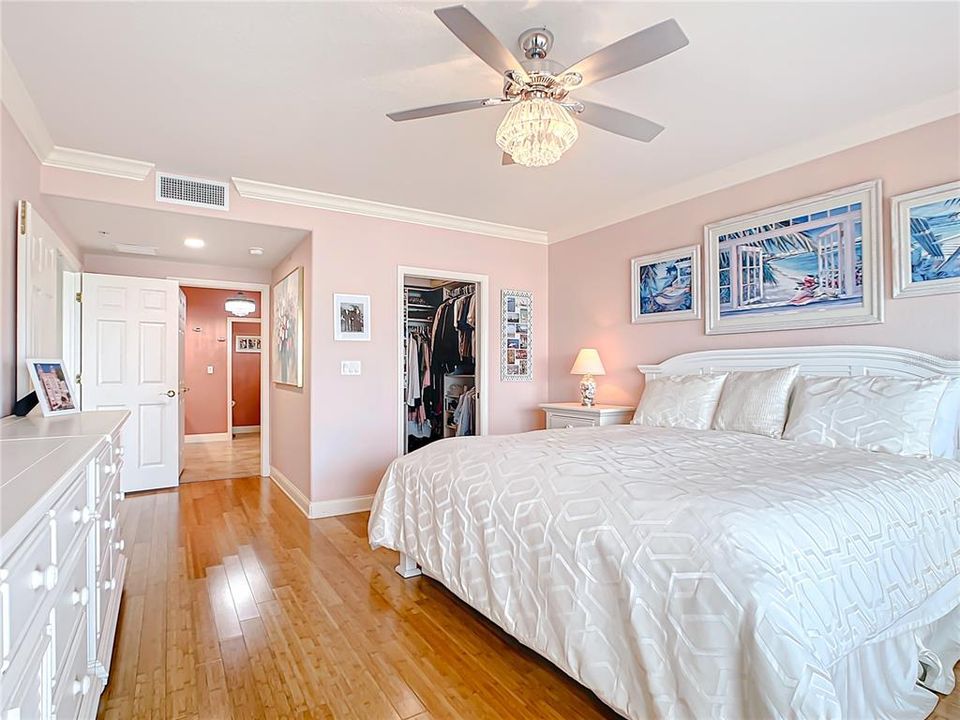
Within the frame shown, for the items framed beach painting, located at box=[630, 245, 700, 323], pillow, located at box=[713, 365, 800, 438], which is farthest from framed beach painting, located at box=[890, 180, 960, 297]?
framed beach painting, located at box=[630, 245, 700, 323]

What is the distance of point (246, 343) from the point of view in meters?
8.80

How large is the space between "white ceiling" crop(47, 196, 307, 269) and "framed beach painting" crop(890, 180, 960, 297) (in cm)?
389

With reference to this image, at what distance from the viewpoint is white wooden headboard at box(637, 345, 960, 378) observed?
257 centimetres

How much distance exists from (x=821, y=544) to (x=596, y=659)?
73 cm

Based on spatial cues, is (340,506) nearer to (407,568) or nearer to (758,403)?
(407,568)

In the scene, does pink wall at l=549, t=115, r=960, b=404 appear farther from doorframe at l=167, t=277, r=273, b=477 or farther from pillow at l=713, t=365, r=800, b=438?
doorframe at l=167, t=277, r=273, b=477

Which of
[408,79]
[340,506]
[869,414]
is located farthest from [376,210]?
[869,414]

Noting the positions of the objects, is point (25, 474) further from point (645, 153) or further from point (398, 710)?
point (645, 153)

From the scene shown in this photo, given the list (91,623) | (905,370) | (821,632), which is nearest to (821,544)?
(821,632)

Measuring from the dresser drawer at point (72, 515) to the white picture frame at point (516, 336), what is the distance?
12.1 feet

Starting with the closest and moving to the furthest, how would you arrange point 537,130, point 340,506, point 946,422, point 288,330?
1. point 537,130
2. point 946,422
3. point 340,506
4. point 288,330

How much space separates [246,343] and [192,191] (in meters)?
5.72

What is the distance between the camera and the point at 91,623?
64.7 inches

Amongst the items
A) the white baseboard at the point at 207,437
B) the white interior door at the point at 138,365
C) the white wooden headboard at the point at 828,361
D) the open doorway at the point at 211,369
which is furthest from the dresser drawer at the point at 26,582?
the white baseboard at the point at 207,437
